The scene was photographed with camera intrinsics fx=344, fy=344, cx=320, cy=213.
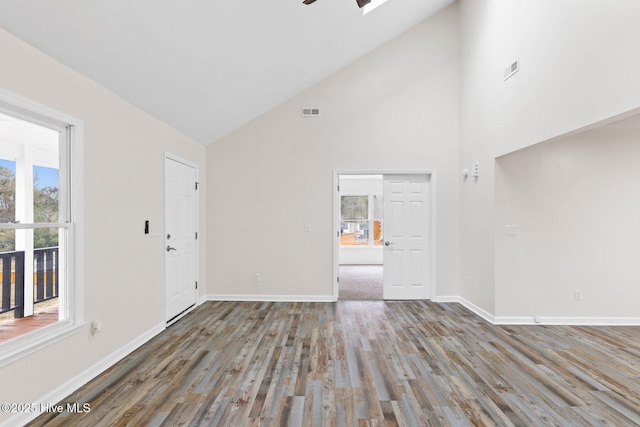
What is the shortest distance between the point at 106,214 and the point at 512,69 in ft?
14.6

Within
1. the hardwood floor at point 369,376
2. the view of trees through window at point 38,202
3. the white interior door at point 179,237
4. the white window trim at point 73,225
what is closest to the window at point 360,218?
the white interior door at point 179,237

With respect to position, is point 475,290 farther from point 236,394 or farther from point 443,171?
point 236,394

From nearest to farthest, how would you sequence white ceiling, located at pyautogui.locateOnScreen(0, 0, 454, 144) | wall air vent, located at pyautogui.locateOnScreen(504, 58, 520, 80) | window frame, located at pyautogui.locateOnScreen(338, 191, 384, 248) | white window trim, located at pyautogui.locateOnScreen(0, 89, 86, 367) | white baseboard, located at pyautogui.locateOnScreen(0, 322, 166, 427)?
white baseboard, located at pyautogui.locateOnScreen(0, 322, 166, 427) < white ceiling, located at pyautogui.locateOnScreen(0, 0, 454, 144) < white window trim, located at pyautogui.locateOnScreen(0, 89, 86, 367) < wall air vent, located at pyautogui.locateOnScreen(504, 58, 520, 80) < window frame, located at pyautogui.locateOnScreen(338, 191, 384, 248)

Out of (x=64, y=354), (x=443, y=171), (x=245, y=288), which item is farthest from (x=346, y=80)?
(x=64, y=354)

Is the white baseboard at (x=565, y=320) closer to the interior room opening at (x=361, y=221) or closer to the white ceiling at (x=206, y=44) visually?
the white ceiling at (x=206, y=44)

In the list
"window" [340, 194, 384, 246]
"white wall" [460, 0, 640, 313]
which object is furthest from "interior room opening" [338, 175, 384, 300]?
"white wall" [460, 0, 640, 313]

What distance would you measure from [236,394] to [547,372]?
258 cm

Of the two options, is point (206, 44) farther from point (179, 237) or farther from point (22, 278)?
point (179, 237)

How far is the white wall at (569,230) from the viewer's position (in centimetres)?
423

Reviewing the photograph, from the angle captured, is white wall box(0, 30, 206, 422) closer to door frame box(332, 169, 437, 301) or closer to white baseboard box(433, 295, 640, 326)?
door frame box(332, 169, 437, 301)

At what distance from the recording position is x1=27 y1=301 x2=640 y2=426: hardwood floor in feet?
7.49

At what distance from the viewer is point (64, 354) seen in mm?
2500

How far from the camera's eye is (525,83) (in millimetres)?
3639

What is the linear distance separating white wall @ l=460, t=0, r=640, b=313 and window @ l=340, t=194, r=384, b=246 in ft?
15.1
